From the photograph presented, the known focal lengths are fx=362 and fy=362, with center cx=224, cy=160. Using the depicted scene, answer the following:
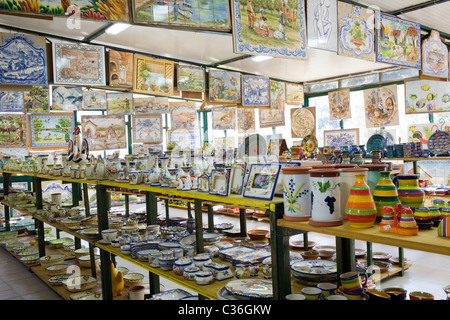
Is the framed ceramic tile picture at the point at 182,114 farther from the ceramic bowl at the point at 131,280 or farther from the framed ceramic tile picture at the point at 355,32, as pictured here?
the ceramic bowl at the point at 131,280

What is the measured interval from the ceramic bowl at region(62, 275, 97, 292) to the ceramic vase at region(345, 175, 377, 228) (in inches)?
133

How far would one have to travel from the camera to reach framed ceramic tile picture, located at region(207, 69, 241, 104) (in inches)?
289

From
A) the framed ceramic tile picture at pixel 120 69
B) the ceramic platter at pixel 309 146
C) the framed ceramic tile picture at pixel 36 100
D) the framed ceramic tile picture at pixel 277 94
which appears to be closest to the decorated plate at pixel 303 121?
the framed ceramic tile picture at pixel 277 94

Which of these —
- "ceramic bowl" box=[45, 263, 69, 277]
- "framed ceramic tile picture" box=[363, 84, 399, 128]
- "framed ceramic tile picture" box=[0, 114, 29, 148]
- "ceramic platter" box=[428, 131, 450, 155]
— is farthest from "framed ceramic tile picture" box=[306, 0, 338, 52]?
"framed ceramic tile picture" box=[0, 114, 29, 148]

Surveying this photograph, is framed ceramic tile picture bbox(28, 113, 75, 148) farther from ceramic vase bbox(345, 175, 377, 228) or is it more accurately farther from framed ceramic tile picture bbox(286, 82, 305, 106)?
ceramic vase bbox(345, 175, 377, 228)

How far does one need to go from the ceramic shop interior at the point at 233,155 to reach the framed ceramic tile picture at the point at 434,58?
3cm

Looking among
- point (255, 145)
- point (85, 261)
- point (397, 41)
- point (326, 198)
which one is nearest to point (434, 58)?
point (397, 41)

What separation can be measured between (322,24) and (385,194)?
3.84 meters

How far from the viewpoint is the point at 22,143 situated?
28.2 ft

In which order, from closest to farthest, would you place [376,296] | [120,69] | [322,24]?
1. [376,296]
2. [322,24]
3. [120,69]

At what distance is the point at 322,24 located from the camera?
4.81 metres

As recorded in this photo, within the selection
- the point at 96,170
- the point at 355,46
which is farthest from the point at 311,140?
the point at 96,170

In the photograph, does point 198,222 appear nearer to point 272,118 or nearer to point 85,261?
point 85,261
